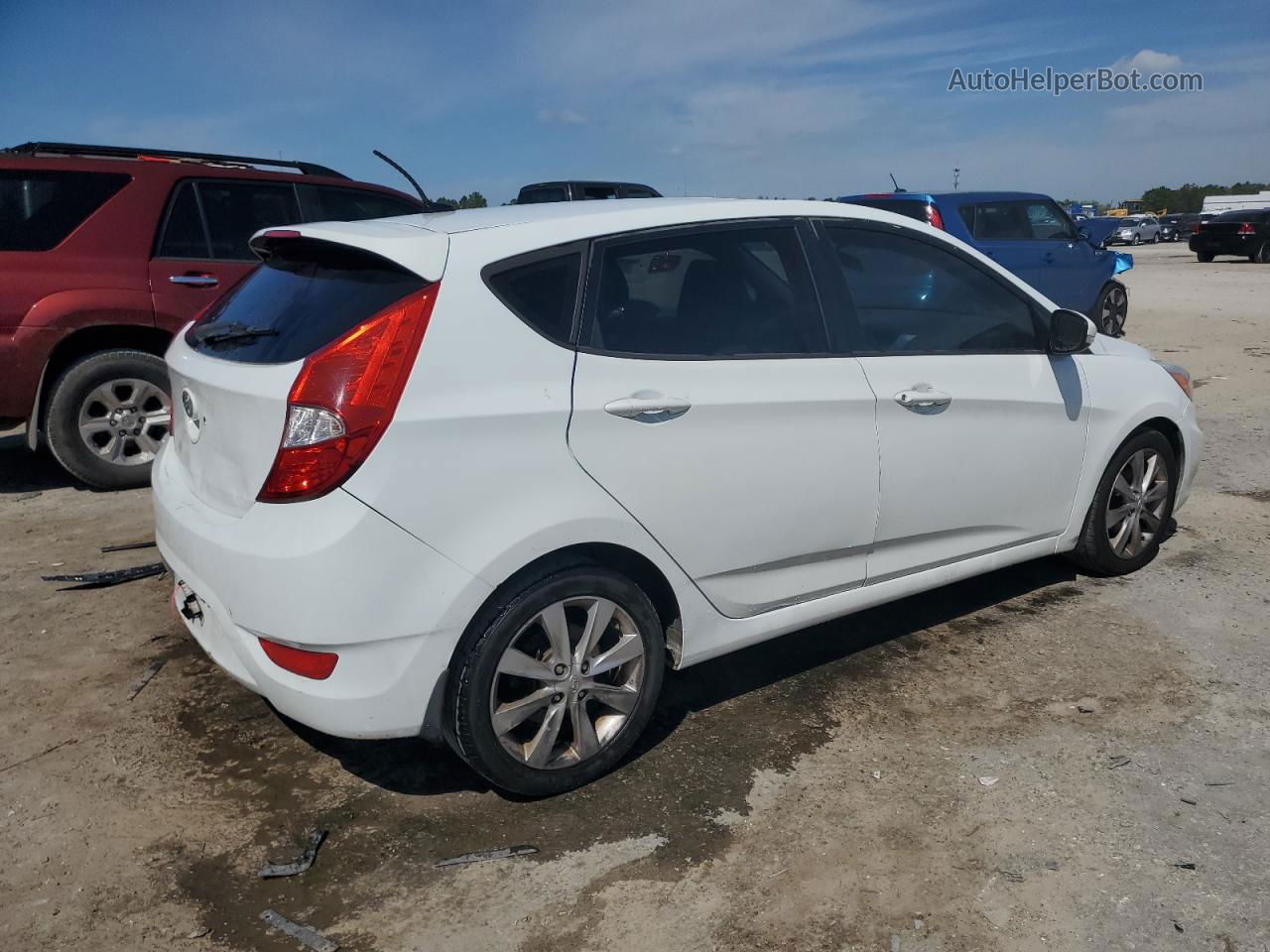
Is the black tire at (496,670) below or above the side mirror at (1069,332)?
below

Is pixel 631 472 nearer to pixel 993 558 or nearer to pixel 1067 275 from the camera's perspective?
pixel 993 558

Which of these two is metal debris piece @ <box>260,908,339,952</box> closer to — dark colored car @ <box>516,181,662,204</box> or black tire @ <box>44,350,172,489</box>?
black tire @ <box>44,350,172,489</box>

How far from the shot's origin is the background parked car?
4716 cm

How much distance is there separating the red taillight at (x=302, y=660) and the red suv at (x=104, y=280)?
404 centimetres

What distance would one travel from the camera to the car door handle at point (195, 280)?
20.6ft

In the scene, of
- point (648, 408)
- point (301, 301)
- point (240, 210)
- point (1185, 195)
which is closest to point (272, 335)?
point (301, 301)

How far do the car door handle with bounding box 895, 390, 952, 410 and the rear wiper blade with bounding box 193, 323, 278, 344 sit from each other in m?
2.07

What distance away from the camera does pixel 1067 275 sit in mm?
12266

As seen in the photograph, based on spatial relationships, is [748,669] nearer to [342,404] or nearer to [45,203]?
[342,404]

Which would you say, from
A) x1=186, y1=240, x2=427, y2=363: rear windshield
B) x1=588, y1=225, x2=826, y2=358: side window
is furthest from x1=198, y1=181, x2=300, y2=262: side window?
x1=588, y1=225, x2=826, y2=358: side window

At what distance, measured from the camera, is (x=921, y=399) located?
11.9ft

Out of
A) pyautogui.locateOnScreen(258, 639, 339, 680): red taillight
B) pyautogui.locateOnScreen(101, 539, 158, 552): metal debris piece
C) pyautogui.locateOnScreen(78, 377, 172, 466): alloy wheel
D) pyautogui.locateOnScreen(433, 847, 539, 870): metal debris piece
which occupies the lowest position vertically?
pyautogui.locateOnScreen(101, 539, 158, 552): metal debris piece

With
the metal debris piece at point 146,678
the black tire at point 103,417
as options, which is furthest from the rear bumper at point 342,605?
the black tire at point 103,417

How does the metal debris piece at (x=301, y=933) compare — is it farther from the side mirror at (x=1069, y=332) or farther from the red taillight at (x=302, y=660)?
the side mirror at (x=1069, y=332)
